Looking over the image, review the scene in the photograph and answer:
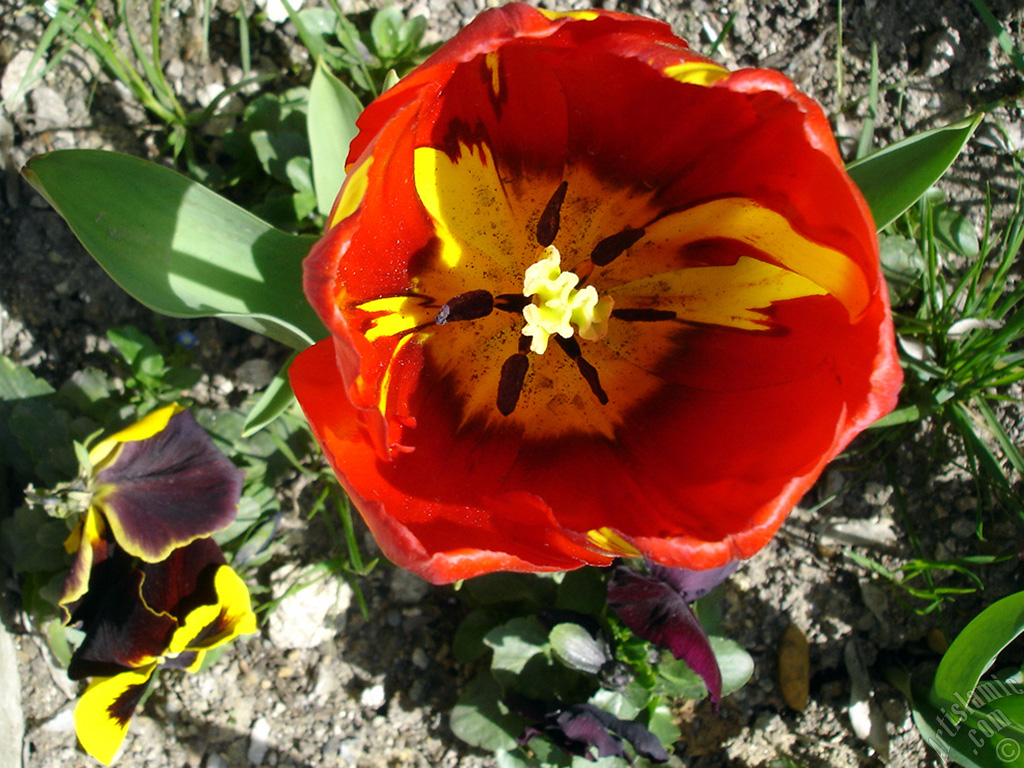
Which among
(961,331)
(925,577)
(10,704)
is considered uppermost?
(961,331)

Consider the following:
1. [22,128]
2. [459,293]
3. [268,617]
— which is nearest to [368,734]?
[268,617]

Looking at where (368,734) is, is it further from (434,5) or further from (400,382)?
(434,5)

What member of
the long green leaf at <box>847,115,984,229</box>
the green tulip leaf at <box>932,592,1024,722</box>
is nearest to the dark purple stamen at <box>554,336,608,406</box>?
the long green leaf at <box>847,115,984,229</box>

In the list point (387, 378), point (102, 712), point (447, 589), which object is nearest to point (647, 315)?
point (387, 378)

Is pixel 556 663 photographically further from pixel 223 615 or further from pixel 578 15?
pixel 578 15

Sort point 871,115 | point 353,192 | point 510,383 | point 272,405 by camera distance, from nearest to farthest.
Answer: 1. point 353,192
2. point 510,383
3. point 272,405
4. point 871,115

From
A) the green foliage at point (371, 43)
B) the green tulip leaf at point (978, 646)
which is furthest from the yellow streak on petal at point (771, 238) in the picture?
the green foliage at point (371, 43)
